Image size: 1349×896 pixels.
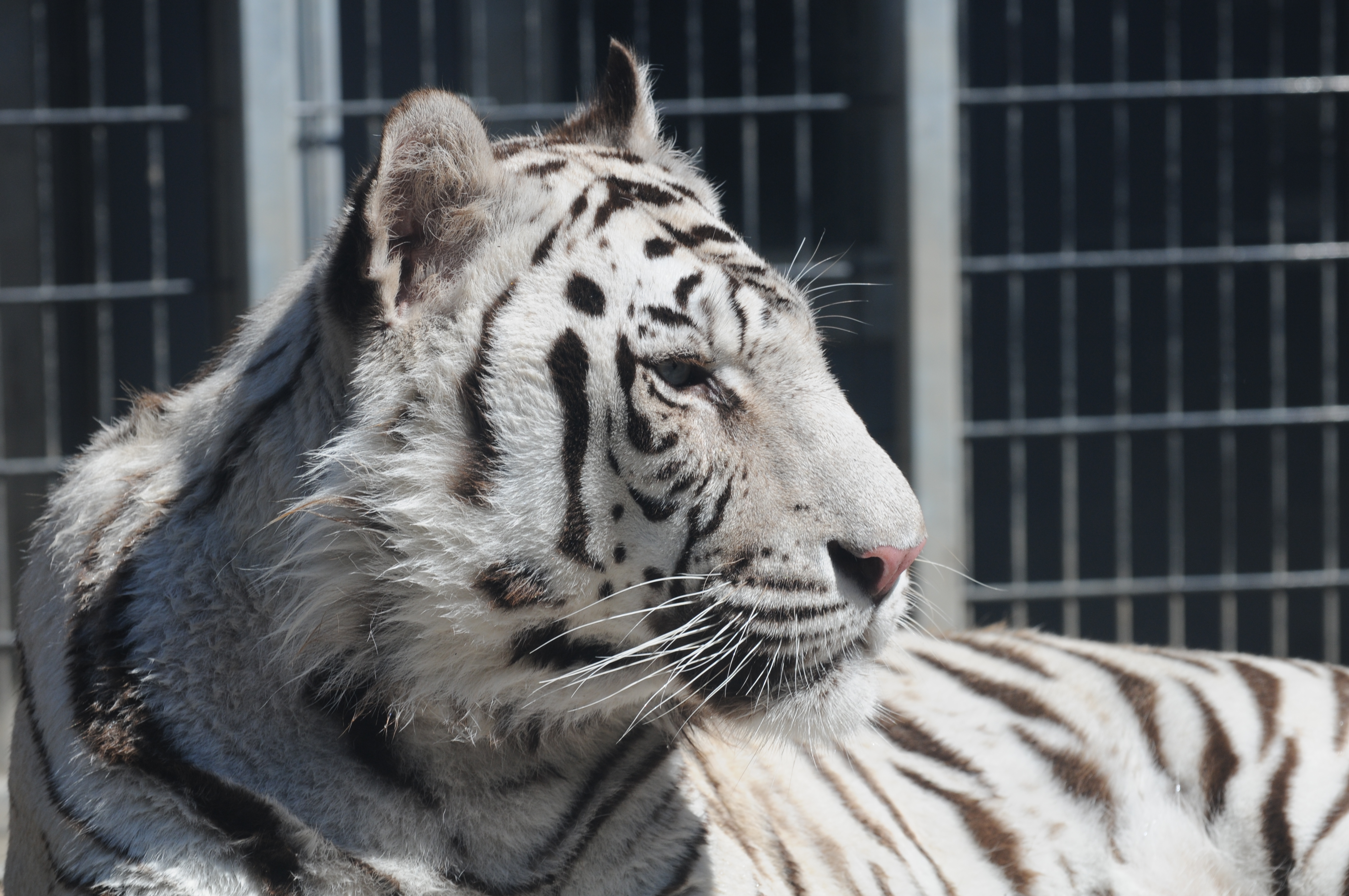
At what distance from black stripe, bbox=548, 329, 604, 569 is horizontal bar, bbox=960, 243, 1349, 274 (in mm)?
2301

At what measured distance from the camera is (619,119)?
182cm

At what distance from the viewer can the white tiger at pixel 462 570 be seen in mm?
1367

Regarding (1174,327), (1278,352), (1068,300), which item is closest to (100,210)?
(1068,300)

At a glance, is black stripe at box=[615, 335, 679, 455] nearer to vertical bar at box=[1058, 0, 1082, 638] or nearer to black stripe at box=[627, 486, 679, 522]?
black stripe at box=[627, 486, 679, 522]

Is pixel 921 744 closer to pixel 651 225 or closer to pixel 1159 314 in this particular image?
pixel 651 225

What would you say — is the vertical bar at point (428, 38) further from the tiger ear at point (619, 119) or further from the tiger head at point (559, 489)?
the tiger head at point (559, 489)

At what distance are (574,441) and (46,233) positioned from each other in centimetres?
286

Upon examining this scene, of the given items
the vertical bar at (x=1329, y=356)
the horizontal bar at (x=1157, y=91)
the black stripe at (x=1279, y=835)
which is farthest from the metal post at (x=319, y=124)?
the vertical bar at (x=1329, y=356)

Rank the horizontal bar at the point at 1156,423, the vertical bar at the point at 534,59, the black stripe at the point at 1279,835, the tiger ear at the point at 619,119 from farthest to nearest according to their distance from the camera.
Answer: the vertical bar at the point at 534,59, the horizontal bar at the point at 1156,423, the black stripe at the point at 1279,835, the tiger ear at the point at 619,119

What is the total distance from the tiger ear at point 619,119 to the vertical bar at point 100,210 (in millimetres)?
1911

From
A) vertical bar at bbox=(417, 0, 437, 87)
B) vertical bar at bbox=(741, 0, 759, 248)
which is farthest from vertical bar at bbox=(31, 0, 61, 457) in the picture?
vertical bar at bbox=(741, 0, 759, 248)

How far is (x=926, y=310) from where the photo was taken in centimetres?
341

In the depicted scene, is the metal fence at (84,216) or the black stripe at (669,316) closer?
the black stripe at (669,316)

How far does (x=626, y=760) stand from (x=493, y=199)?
0.66 metres
